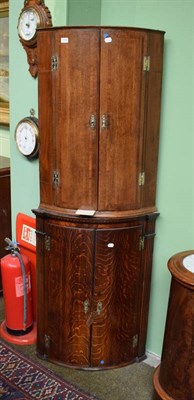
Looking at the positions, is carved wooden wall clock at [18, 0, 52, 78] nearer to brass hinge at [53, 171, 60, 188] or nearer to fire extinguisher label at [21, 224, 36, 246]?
brass hinge at [53, 171, 60, 188]

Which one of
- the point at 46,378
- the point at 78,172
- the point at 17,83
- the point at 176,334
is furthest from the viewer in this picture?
the point at 17,83

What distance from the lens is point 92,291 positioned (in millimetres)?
2354

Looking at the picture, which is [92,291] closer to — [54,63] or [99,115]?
[99,115]

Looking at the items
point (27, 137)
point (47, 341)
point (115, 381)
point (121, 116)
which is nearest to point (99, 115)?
point (121, 116)

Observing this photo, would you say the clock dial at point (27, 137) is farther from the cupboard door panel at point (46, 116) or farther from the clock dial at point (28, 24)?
the clock dial at point (28, 24)

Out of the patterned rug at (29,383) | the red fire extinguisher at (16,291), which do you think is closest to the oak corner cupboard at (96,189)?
the patterned rug at (29,383)

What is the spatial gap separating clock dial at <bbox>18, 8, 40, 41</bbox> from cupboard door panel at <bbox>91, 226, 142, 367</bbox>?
116 cm

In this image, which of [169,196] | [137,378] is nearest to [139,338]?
[137,378]

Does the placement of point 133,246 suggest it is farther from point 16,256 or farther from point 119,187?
point 16,256

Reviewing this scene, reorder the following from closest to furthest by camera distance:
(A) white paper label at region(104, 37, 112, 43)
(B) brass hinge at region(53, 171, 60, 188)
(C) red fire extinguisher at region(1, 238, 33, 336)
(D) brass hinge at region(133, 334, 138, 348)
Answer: (A) white paper label at region(104, 37, 112, 43)
(B) brass hinge at region(53, 171, 60, 188)
(D) brass hinge at region(133, 334, 138, 348)
(C) red fire extinguisher at region(1, 238, 33, 336)

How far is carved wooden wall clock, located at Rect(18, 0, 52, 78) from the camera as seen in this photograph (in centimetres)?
234

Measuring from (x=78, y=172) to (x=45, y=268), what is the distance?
595mm

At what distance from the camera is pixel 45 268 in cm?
244

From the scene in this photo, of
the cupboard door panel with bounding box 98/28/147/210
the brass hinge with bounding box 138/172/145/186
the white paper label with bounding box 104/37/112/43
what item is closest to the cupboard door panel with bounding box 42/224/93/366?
the cupboard door panel with bounding box 98/28/147/210
